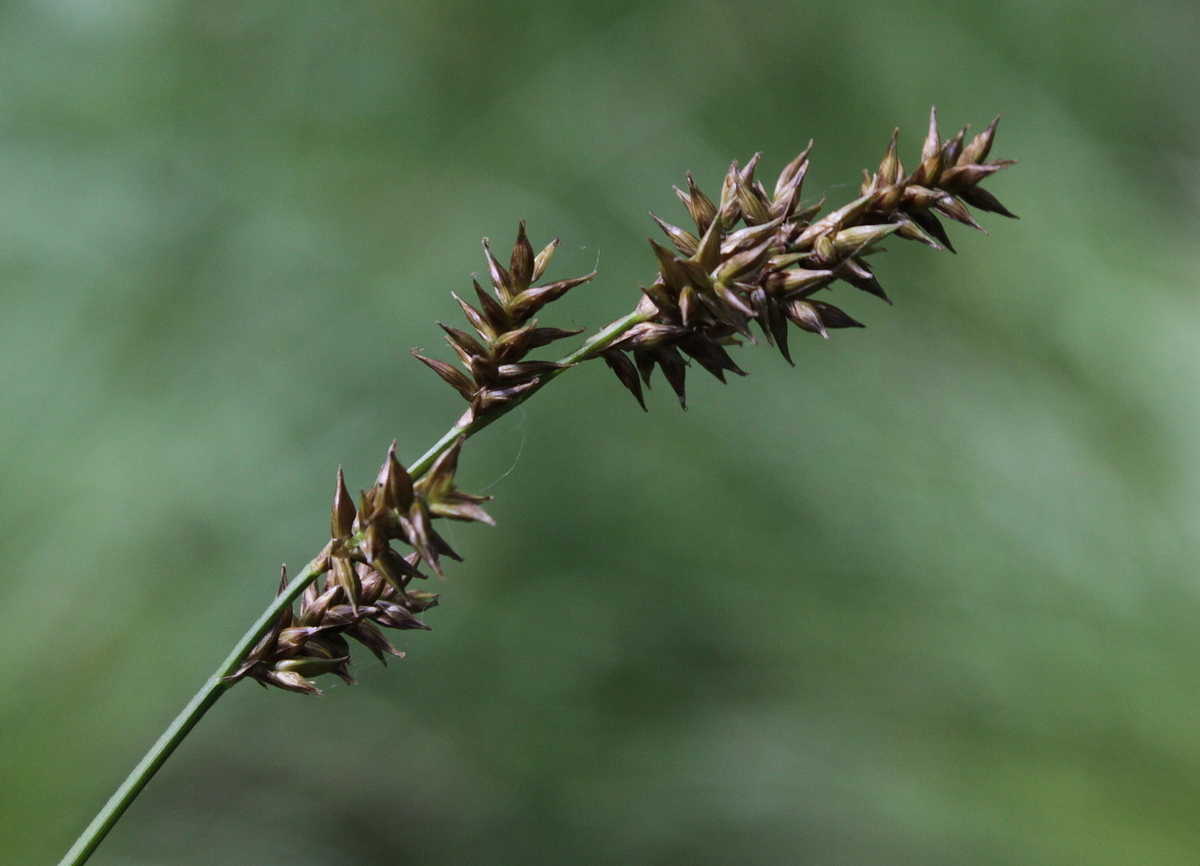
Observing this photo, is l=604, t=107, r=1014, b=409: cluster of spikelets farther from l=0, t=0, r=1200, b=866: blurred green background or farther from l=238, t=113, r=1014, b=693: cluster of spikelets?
l=0, t=0, r=1200, b=866: blurred green background

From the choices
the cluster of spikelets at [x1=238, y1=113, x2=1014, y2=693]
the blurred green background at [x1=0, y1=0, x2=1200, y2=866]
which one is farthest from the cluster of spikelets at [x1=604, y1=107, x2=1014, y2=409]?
the blurred green background at [x1=0, y1=0, x2=1200, y2=866]

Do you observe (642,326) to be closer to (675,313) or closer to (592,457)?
(675,313)

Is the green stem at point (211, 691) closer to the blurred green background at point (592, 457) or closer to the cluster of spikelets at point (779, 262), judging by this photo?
the cluster of spikelets at point (779, 262)

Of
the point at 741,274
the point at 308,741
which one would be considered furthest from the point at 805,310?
the point at 308,741

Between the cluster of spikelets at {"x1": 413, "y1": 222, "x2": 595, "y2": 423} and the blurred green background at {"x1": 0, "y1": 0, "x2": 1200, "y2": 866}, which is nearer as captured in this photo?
Answer: the cluster of spikelets at {"x1": 413, "y1": 222, "x2": 595, "y2": 423}

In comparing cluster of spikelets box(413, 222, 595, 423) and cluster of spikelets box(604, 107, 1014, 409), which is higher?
cluster of spikelets box(604, 107, 1014, 409)

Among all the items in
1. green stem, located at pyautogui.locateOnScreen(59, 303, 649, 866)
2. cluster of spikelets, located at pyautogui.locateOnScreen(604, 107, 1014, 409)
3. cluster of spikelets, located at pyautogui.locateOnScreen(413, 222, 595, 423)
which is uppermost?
cluster of spikelets, located at pyautogui.locateOnScreen(604, 107, 1014, 409)

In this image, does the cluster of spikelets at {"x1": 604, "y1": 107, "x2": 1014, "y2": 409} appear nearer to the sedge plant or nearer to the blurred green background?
the sedge plant

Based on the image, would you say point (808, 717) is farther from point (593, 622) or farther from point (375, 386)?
point (375, 386)
